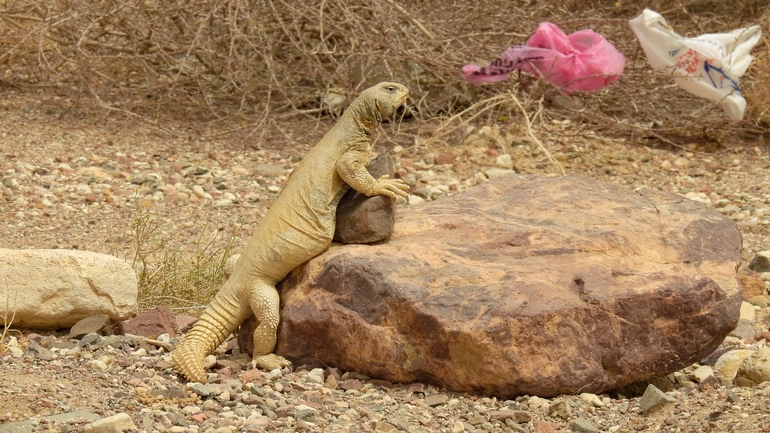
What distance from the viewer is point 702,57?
829 centimetres

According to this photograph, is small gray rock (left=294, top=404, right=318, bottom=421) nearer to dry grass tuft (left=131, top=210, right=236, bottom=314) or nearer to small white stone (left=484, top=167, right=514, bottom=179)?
dry grass tuft (left=131, top=210, right=236, bottom=314)

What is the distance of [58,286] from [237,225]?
94.8 inches

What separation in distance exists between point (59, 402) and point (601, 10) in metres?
7.77

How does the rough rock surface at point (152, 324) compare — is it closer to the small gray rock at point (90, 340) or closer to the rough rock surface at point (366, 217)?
the small gray rock at point (90, 340)

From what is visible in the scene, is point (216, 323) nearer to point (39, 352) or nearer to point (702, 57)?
point (39, 352)

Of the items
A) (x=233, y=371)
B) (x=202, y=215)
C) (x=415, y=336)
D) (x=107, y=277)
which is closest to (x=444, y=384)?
(x=415, y=336)

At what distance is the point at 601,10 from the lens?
9992 mm

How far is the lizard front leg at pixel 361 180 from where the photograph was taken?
4.42 meters

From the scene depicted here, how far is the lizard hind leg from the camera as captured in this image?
4.36 m

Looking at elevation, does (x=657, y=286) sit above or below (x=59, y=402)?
below

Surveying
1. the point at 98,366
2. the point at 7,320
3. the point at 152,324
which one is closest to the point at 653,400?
the point at 98,366

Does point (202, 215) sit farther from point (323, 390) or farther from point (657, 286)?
point (657, 286)

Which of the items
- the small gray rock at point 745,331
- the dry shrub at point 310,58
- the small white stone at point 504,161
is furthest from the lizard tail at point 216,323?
the small white stone at point 504,161

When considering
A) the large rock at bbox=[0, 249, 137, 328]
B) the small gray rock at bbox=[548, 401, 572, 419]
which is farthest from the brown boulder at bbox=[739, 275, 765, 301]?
the large rock at bbox=[0, 249, 137, 328]
